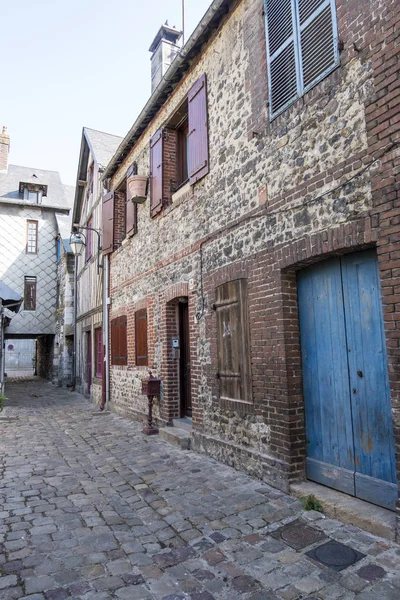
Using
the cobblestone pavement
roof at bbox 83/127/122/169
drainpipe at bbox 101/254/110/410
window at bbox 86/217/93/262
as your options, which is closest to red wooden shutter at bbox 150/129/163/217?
drainpipe at bbox 101/254/110/410

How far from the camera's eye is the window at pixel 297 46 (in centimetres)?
397

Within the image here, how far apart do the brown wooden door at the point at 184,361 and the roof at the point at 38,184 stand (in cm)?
1524

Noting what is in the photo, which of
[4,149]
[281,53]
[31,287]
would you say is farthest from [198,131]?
[4,149]

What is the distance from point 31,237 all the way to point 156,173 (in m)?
14.0

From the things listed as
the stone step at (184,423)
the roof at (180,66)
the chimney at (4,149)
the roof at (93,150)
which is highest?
→ the chimney at (4,149)

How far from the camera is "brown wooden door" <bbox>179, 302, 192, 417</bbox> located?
7141mm

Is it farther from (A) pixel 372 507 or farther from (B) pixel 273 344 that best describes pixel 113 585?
(B) pixel 273 344

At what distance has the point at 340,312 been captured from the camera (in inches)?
153

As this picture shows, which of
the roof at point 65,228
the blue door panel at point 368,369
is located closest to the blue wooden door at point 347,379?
the blue door panel at point 368,369

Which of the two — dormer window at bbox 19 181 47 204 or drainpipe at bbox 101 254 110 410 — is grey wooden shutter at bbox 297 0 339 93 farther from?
dormer window at bbox 19 181 47 204

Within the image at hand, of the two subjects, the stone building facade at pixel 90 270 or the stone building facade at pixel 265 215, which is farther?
the stone building facade at pixel 90 270

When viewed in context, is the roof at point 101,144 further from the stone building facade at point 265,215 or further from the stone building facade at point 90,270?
the stone building facade at point 265,215

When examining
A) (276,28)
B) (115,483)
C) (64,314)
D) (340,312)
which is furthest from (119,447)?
(64,314)

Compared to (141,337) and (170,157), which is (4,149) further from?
(141,337)
